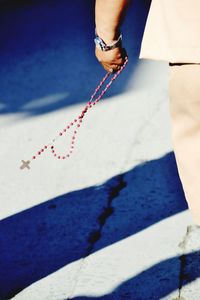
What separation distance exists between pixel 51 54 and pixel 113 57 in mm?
3972

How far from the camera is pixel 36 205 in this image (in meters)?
3.09

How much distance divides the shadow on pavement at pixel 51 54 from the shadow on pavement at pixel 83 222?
1.64 meters

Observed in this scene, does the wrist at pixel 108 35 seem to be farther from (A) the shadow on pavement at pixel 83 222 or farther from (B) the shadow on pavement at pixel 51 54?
(B) the shadow on pavement at pixel 51 54

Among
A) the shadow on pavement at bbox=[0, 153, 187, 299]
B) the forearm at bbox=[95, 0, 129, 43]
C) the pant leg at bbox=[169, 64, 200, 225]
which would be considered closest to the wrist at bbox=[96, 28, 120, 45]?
the forearm at bbox=[95, 0, 129, 43]

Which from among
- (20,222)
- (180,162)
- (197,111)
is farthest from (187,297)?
(20,222)

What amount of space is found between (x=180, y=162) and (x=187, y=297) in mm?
655

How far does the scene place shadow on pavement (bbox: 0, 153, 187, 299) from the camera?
2553mm

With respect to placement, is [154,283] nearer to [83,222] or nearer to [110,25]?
[83,222]

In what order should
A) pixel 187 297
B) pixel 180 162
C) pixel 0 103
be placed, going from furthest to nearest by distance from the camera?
pixel 0 103
pixel 187 297
pixel 180 162

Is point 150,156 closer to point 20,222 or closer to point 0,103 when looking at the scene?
point 20,222

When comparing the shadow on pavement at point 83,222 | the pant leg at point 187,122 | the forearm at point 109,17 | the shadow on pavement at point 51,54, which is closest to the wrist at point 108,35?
the forearm at point 109,17

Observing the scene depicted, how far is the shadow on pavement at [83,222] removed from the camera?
2.55 meters

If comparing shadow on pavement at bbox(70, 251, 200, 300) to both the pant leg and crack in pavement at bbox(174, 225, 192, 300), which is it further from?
the pant leg

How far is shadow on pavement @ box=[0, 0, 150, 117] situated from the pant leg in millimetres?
2637
